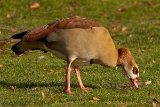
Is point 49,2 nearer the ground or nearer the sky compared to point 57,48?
nearer the ground

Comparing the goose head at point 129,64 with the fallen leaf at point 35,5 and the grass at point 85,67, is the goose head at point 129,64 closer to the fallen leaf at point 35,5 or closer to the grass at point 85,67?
the grass at point 85,67

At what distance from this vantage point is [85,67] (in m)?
12.4

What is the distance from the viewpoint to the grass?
29.2ft

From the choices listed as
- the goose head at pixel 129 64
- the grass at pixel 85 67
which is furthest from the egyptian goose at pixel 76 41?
the grass at pixel 85 67

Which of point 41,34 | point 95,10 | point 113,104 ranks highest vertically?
point 41,34

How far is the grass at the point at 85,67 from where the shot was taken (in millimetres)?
8891

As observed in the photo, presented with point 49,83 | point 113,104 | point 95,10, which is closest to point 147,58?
point 49,83

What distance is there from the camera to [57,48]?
30.8ft

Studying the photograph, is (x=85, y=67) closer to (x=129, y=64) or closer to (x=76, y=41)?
(x=129, y=64)

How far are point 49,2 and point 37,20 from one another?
7.20 ft

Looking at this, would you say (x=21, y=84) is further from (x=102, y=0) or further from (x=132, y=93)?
(x=102, y=0)

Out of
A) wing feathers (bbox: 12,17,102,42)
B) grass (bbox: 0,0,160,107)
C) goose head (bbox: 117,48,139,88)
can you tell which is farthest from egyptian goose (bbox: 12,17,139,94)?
grass (bbox: 0,0,160,107)

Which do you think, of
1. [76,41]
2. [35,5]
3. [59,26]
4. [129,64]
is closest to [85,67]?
[129,64]

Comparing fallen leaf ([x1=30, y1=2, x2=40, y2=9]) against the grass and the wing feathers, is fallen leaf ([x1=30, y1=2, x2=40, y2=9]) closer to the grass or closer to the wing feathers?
the grass
